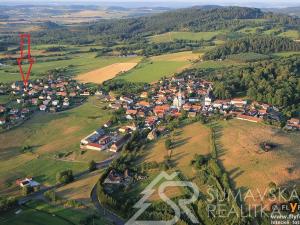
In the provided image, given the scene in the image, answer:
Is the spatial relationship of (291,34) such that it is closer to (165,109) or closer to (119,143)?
(165,109)

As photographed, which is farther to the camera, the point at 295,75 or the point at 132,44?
the point at 132,44

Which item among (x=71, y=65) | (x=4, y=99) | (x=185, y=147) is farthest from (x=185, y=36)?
(x=185, y=147)

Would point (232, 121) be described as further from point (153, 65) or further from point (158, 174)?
point (153, 65)

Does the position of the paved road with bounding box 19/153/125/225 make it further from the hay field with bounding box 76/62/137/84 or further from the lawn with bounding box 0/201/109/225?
the hay field with bounding box 76/62/137/84

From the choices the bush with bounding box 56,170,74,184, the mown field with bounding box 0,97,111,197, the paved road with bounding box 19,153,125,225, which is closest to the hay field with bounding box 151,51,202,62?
the mown field with bounding box 0,97,111,197

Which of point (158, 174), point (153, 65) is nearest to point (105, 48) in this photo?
point (153, 65)
